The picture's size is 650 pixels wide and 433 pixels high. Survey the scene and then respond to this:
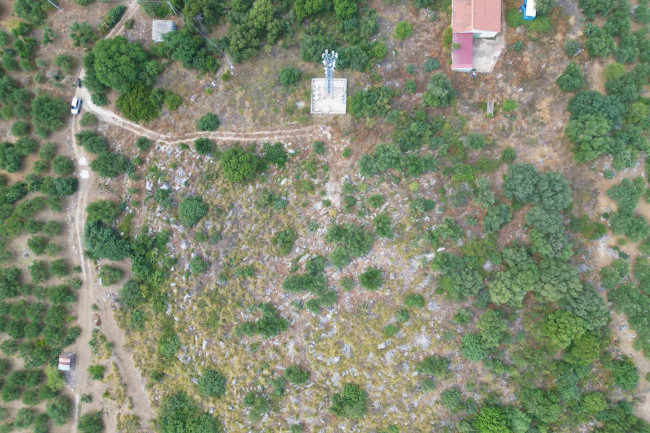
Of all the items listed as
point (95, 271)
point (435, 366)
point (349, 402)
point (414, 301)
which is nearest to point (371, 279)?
point (414, 301)

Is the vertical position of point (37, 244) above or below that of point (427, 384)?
above

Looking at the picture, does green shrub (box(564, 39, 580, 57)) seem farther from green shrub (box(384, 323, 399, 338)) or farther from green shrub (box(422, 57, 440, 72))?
green shrub (box(384, 323, 399, 338))

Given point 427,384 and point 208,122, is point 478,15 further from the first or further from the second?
point 427,384

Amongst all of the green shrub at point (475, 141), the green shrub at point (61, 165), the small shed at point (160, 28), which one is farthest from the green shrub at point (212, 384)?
the small shed at point (160, 28)

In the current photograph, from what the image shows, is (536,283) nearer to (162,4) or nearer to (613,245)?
(613,245)

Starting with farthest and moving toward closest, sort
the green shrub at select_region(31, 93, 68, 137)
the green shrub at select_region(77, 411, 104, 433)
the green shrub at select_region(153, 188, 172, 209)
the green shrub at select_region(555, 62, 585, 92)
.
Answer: the green shrub at select_region(31, 93, 68, 137) < the green shrub at select_region(153, 188, 172, 209) < the green shrub at select_region(77, 411, 104, 433) < the green shrub at select_region(555, 62, 585, 92)

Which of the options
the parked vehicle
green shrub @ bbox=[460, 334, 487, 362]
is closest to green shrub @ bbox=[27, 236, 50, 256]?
the parked vehicle

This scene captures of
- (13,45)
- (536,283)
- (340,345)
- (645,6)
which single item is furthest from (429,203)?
(13,45)
